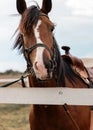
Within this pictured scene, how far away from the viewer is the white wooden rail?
227 inches

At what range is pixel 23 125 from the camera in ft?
47.5

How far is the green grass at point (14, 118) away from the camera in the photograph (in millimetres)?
14164

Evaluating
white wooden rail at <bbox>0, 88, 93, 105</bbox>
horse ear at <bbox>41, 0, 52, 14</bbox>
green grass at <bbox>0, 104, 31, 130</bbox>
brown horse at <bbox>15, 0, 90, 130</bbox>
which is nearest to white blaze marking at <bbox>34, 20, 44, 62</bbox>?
brown horse at <bbox>15, 0, 90, 130</bbox>

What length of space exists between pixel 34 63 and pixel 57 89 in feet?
1.11

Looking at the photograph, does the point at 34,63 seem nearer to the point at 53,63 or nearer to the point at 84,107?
the point at 53,63

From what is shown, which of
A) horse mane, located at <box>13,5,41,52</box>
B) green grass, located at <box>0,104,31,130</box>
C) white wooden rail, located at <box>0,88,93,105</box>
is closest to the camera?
white wooden rail, located at <box>0,88,93,105</box>

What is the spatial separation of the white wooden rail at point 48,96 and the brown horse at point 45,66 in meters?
0.15

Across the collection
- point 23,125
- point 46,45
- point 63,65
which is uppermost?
point 46,45

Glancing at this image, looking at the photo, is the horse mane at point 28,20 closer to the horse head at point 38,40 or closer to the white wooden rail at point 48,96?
the horse head at point 38,40

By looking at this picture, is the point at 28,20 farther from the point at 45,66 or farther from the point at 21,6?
the point at 45,66

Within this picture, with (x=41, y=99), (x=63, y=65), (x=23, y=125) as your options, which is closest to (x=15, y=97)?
(x=41, y=99)

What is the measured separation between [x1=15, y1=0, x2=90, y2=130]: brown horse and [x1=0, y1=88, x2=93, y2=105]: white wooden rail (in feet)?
0.49

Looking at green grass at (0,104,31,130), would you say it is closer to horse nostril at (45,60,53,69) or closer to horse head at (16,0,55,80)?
horse head at (16,0,55,80)

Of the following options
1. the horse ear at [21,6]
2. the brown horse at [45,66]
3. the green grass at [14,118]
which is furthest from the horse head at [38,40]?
the green grass at [14,118]
